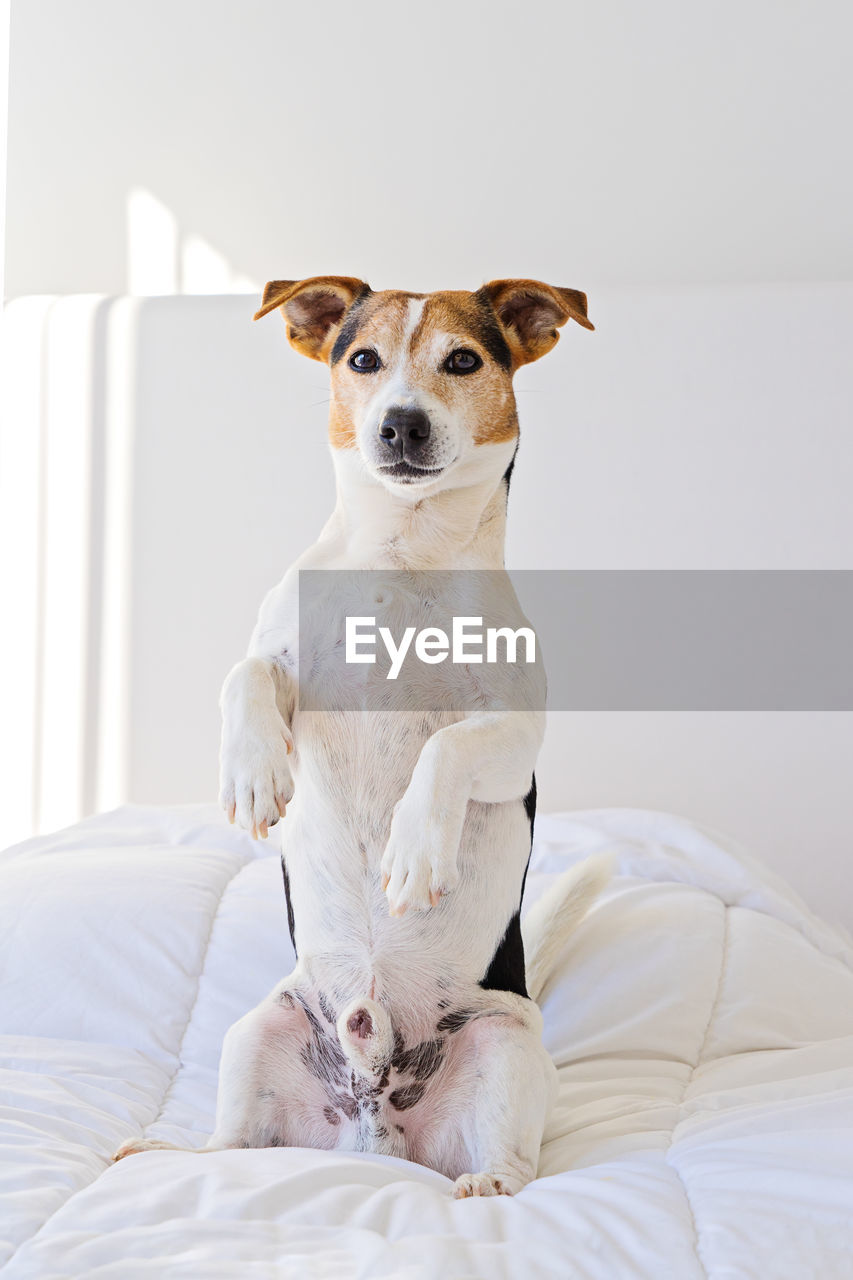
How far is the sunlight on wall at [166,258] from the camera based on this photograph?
8.75 feet

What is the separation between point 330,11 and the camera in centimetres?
257

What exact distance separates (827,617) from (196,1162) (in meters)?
1.81

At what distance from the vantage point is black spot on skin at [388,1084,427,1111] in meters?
1.06

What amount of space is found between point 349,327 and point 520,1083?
77 centimetres

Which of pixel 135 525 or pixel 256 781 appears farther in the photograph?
pixel 135 525

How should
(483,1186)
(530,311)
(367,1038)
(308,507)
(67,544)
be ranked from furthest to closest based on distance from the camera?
(67,544) < (308,507) < (530,311) < (367,1038) < (483,1186)

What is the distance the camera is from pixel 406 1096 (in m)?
1.06

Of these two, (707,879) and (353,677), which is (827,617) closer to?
(707,879)

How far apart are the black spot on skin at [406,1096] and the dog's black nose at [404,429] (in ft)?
1.97

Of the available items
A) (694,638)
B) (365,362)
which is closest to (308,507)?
(694,638)

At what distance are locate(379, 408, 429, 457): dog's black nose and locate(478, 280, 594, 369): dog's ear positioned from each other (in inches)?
8.3

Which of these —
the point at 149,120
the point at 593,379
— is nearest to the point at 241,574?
the point at 593,379

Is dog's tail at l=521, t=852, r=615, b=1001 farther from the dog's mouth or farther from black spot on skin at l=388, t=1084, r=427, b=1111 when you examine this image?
the dog's mouth

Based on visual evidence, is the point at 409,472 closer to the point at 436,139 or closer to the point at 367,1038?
the point at 367,1038
